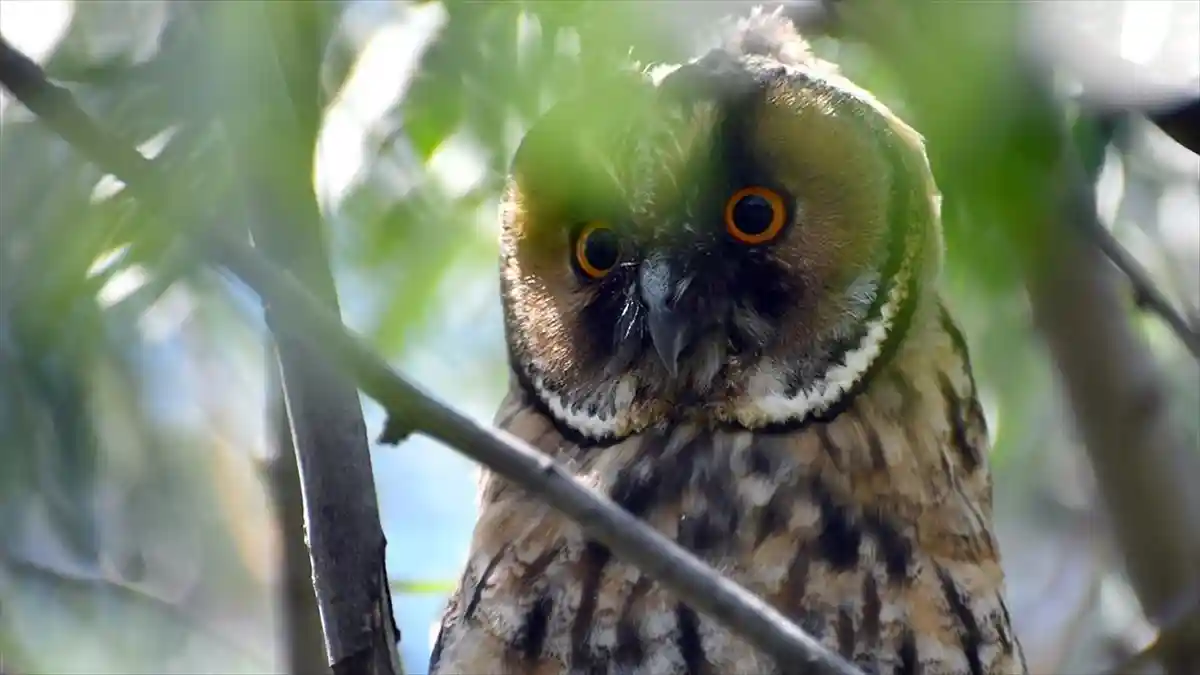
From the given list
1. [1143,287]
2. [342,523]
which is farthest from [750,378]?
[342,523]

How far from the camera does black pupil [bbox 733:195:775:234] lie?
6.91 ft

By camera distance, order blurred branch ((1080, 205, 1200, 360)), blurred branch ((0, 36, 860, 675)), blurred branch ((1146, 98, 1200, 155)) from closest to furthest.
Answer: blurred branch ((0, 36, 860, 675)) < blurred branch ((1146, 98, 1200, 155)) < blurred branch ((1080, 205, 1200, 360))

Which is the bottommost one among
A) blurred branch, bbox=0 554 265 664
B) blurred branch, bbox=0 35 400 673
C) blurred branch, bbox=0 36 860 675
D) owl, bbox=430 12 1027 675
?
blurred branch, bbox=0 554 265 664

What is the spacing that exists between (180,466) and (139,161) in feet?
6.12

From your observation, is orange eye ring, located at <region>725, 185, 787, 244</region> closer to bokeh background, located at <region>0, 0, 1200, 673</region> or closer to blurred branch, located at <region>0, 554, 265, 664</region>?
bokeh background, located at <region>0, 0, 1200, 673</region>

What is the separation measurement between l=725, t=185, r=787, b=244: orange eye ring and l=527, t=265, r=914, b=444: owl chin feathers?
0.33 feet

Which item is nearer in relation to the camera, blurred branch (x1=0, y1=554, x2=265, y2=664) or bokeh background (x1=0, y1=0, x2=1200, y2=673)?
bokeh background (x1=0, y1=0, x2=1200, y2=673)

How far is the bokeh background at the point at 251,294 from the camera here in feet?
4.91

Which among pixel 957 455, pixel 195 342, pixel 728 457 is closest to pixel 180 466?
pixel 195 342

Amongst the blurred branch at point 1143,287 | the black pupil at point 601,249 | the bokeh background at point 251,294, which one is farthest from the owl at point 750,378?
the blurred branch at point 1143,287

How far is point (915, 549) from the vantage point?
6.54 feet

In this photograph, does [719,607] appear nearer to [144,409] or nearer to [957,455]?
[957,455]

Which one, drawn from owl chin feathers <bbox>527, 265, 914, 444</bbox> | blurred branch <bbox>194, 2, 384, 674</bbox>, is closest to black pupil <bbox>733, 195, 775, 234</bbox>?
owl chin feathers <bbox>527, 265, 914, 444</bbox>

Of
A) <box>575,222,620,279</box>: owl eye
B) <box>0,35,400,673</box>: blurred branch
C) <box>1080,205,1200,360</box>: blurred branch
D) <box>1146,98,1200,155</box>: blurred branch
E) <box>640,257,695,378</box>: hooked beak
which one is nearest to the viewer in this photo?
<box>0,35,400,673</box>: blurred branch
